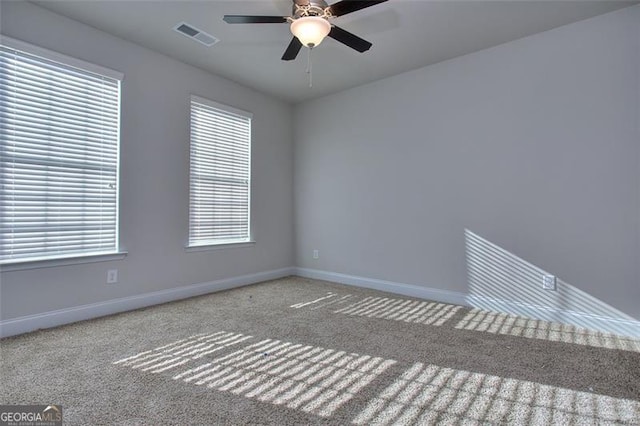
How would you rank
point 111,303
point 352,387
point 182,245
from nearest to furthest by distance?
point 352,387, point 111,303, point 182,245

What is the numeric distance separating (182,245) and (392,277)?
2494 millimetres

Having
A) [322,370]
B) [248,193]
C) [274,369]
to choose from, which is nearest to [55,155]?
→ [248,193]

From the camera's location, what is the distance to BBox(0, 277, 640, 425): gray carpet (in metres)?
1.60

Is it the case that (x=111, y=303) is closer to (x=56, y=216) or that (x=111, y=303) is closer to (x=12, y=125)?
(x=56, y=216)

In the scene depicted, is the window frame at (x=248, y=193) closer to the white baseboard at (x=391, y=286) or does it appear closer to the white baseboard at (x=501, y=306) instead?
the white baseboard at (x=391, y=286)

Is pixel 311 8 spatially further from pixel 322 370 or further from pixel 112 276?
pixel 112 276

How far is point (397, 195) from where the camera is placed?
3.95 metres

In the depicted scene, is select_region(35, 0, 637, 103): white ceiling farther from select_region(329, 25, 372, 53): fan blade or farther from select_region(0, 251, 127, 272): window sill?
select_region(0, 251, 127, 272): window sill

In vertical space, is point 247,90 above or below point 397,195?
above

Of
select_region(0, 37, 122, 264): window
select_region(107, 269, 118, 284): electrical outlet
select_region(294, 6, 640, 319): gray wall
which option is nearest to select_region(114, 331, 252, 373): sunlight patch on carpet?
select_region(107, 269, 118, 284): electrical outlet

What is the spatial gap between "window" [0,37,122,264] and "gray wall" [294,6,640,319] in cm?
266

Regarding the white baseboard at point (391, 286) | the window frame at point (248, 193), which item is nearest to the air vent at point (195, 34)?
the window frame at point (248, 193)

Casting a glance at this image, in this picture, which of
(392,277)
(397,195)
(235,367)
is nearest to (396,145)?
(397,195)

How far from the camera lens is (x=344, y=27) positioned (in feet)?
9.56
